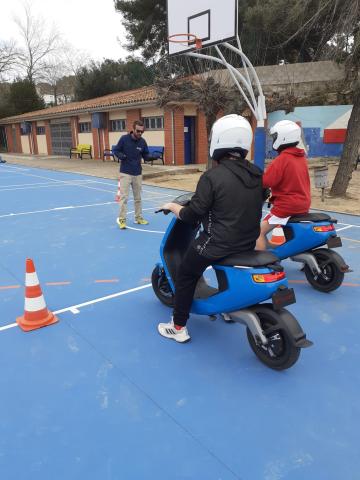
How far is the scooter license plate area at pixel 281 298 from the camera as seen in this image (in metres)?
2.59

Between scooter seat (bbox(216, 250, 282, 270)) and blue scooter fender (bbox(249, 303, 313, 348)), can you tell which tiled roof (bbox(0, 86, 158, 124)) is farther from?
blue scooter fender (bbox(249, 303, 313, 348))

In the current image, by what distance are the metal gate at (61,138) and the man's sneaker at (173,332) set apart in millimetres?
25506

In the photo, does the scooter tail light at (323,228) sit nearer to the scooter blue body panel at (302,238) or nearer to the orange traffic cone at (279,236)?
the scooter blue body panel at (302,238)

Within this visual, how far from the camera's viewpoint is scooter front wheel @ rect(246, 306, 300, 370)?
2637 mm

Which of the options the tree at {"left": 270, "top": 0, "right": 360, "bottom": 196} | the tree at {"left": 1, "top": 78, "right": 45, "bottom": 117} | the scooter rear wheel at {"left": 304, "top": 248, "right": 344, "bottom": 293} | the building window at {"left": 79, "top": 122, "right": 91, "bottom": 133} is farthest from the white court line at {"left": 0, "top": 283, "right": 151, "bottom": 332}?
the tree at {"left": 1, "top": 78, "right": 45, "bottom": 117}

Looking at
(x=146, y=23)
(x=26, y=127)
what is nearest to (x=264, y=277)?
(x=146, y=23)

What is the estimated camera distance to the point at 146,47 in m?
26.7

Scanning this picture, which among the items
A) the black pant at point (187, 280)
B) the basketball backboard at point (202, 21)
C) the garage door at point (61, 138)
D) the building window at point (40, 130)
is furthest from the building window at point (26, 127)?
the black pant at point (187, 280)

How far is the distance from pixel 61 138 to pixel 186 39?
20.5 meters

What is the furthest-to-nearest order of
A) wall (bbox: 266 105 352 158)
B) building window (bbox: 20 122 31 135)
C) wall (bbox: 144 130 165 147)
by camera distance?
building window (bbox: 20 122 31 135)
wall (bbox: 144 130 165 147)
wall (bbox: 266 105 352 158)

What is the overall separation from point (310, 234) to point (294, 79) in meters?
18.1

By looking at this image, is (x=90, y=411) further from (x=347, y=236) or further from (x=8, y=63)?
(x=8, y=63)

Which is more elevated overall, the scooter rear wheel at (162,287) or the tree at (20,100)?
the tree at (20,100)

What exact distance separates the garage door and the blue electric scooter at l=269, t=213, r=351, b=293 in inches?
984
